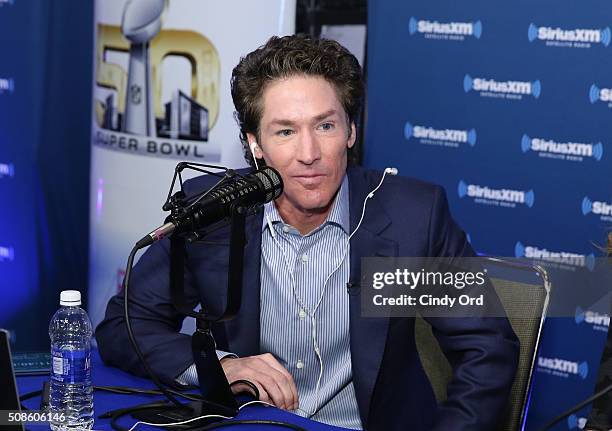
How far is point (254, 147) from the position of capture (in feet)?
8.89

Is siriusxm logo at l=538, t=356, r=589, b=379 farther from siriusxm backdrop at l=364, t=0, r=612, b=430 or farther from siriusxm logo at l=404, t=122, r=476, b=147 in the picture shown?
siriusxm logo at l=404, t=122, r=476, b=147

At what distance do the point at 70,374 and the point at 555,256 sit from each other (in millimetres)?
2435

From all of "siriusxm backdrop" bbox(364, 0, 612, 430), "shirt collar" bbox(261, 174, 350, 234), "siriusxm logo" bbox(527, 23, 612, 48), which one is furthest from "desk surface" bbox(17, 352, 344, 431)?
"siriusxm logo" bbox(527, 23, 612, 48)

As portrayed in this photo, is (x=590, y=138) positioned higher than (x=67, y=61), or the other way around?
(x=67, y=61)

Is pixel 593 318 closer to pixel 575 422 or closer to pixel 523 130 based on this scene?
pixel 575 422

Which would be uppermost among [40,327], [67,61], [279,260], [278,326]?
[67,61]

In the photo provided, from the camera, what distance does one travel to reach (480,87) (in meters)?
4.11

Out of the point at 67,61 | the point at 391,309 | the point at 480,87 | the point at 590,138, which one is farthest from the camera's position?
the point at 67,61

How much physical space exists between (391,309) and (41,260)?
3.26 metres

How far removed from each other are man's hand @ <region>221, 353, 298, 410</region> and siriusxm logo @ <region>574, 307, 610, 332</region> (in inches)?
77.8

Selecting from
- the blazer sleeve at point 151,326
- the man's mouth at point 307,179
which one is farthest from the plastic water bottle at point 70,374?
the man's mouth at point 307,179

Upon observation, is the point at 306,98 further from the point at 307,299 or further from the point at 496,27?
the point at 496,27

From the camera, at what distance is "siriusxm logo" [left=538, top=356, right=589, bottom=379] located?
3.91m

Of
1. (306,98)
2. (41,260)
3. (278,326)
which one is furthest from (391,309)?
(41,260)
